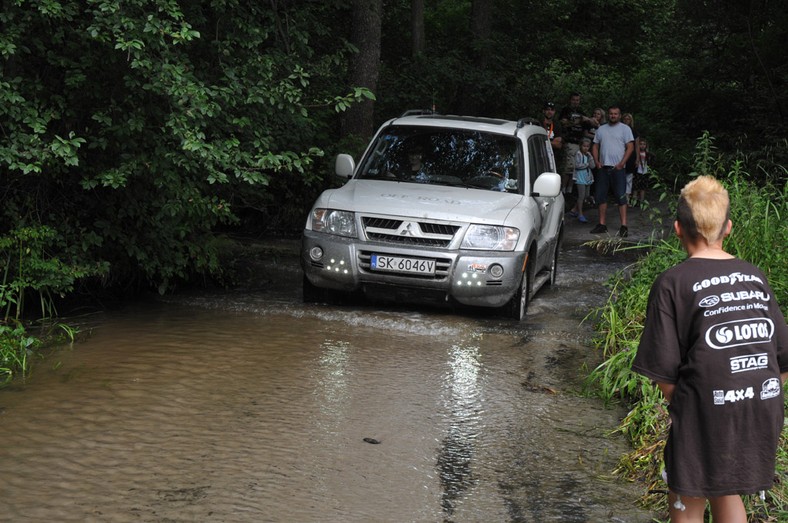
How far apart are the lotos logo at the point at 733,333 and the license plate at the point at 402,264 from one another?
5536mm

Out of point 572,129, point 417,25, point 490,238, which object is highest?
point 417,25

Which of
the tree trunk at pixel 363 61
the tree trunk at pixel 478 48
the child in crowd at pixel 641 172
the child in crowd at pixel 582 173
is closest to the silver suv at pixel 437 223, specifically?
the tree trunk at pixel 363 61

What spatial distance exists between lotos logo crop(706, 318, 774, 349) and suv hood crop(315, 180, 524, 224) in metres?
5.58

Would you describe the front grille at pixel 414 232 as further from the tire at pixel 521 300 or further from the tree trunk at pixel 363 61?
the tree trunk at pixel 363 61

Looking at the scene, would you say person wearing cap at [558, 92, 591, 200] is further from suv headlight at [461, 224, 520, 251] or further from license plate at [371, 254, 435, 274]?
license plate at [371, 254, 435, 274]

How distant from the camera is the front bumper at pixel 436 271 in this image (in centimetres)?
909

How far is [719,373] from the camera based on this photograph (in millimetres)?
3607

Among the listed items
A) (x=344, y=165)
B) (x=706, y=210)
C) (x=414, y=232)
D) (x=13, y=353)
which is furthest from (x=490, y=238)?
(x=706, y=210)

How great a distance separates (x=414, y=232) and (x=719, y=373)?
224 inches

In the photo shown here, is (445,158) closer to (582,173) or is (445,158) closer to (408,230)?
(408,230)

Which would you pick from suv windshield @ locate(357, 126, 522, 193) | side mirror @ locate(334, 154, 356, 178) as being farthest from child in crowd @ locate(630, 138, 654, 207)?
side mirror @ locate(334, 154, 356, 178)

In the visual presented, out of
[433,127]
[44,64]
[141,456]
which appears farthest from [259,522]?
[433,127]

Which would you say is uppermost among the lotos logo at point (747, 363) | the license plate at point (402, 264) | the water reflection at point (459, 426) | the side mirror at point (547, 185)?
the side mirror at point (547, 185)

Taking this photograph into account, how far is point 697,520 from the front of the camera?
3748 millimetres
